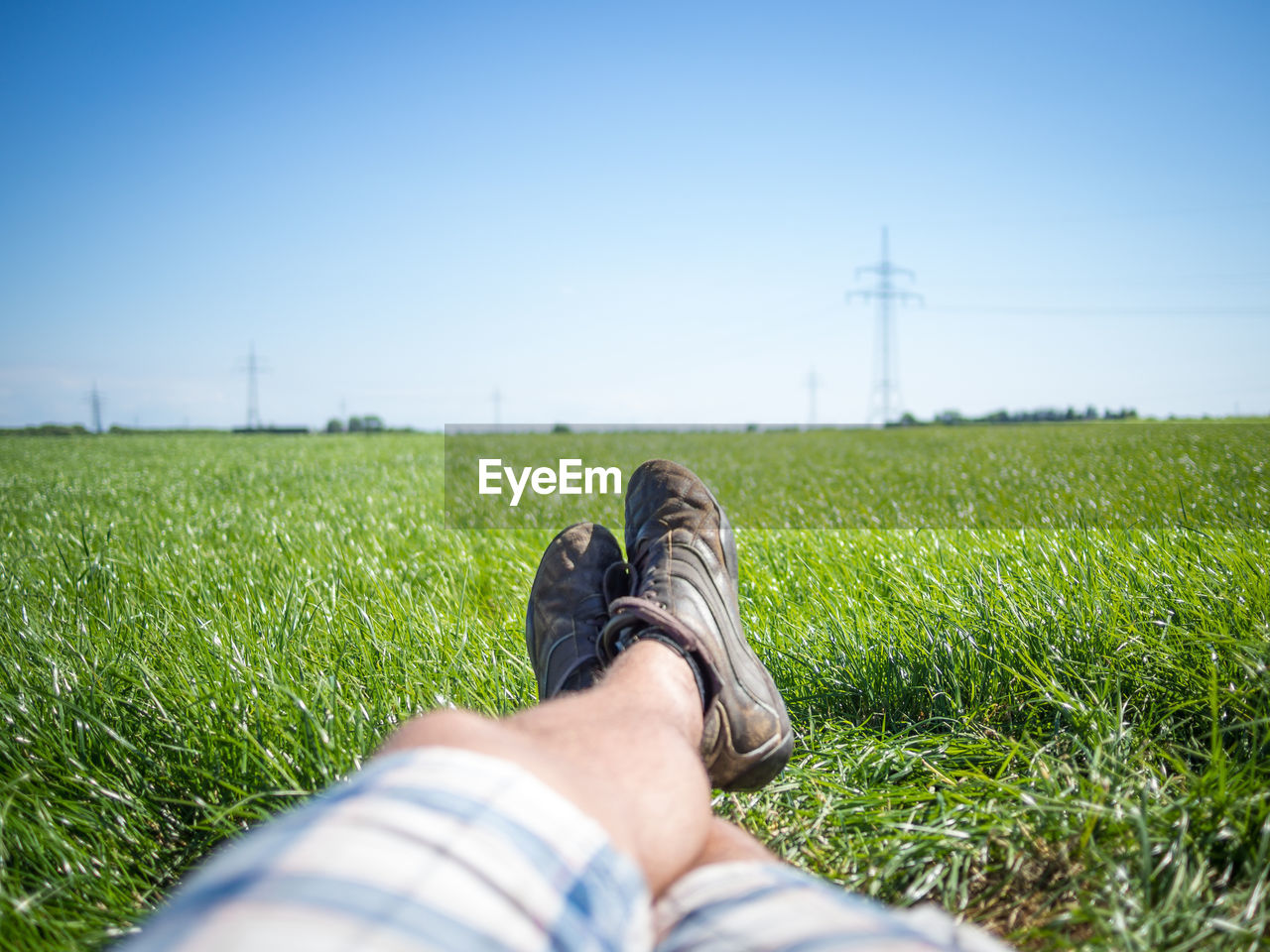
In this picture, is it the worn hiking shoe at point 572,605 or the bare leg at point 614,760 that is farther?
the worn hiking shoe at point 572,605

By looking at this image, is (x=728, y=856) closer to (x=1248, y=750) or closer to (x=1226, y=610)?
(x=1248, y=750)

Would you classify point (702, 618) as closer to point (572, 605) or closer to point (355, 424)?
point (572, 605)

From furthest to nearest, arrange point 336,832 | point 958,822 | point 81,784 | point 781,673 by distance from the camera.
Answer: point 781,673 → point 81,784 → point 958,822 → point 336,832

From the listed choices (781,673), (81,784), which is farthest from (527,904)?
(781,673)

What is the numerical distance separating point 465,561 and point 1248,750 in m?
2.97

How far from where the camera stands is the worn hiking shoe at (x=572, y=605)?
1.78 m

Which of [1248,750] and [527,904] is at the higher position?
[527,904]

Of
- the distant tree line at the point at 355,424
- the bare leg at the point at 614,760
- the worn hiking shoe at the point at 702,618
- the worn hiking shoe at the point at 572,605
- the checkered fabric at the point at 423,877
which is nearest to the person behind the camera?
the checkered fabric at the point at 423,877

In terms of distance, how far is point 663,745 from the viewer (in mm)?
1108

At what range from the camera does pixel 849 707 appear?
1922 millimetres

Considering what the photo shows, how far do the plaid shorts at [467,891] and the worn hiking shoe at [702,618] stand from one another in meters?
0.63

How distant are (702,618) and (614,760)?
2.79ft

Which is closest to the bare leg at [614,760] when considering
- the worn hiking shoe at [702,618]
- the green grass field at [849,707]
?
the worn hiking shoe at [702,618]

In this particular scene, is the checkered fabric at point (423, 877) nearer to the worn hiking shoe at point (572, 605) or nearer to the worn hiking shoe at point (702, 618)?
the worn hiking shoe at point (702, 618)
